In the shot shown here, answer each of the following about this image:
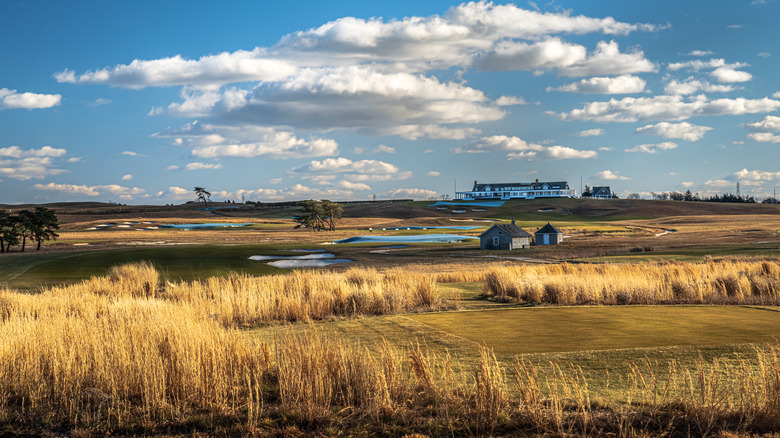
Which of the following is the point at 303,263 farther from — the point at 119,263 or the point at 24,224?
the point at 24,224

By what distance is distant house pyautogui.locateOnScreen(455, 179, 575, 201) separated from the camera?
18062cm

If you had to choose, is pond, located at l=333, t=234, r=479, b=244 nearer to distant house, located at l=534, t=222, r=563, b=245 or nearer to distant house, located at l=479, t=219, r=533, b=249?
distant house, located at l=534, t=222, r=563, b=245

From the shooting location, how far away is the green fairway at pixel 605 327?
10.8m

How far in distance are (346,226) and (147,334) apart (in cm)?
9284

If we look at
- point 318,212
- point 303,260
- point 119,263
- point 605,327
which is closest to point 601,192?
point 318,212

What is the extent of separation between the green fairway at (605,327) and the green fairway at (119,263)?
19186mm

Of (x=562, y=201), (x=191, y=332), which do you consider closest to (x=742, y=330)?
(x=191, y=332)

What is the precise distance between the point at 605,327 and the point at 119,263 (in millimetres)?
29904

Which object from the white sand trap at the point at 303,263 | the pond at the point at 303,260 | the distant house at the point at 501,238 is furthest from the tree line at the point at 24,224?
the distant house at the point at 501,238

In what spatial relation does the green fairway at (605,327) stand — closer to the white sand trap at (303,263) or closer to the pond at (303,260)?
the white sand trap at (303,263)

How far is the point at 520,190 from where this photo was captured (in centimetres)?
18300

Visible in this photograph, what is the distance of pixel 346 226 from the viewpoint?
103125 millimetres

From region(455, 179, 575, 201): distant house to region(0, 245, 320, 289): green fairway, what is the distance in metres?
146

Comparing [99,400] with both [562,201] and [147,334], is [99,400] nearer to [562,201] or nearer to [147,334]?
[147,334]
